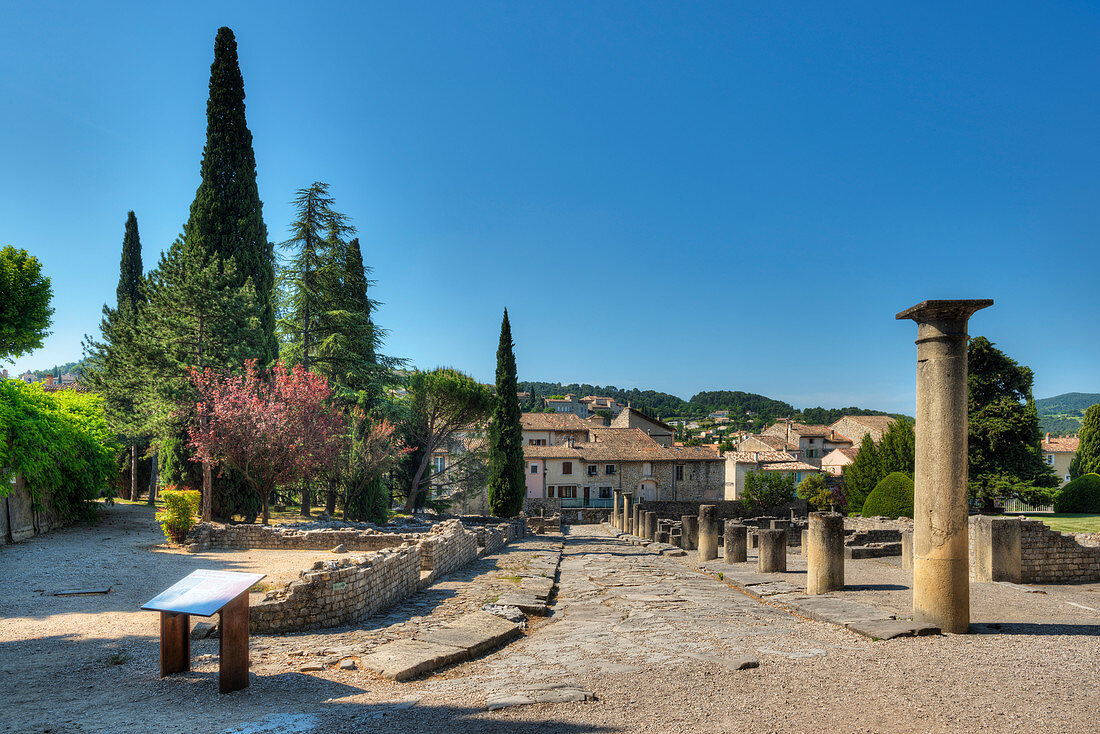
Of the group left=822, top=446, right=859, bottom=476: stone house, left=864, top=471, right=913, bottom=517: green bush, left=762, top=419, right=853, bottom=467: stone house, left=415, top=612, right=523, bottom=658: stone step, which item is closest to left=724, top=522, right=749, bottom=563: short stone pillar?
left=415, top=612, right=523, bottom=658: stone step

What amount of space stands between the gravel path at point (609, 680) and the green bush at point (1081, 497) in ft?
70.5

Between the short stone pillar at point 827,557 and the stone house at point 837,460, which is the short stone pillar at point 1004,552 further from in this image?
the stone house at point 837,460

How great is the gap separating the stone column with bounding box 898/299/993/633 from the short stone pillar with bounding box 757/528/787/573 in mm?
5517

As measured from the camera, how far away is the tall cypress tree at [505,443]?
33125mm

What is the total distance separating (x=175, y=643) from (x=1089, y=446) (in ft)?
172

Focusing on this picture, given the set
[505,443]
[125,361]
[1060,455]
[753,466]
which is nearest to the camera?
[125,361]

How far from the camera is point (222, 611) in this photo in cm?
546

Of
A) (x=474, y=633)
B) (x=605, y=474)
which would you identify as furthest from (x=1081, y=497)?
(x=474, y=633)

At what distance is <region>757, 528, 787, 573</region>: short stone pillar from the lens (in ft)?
42.0

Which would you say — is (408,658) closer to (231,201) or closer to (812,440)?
(231,201)

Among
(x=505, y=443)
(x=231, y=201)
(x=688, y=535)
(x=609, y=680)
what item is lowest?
(x=688, y=535)

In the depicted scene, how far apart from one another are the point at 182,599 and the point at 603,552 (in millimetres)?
15021

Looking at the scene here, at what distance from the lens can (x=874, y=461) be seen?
3250 centimetres

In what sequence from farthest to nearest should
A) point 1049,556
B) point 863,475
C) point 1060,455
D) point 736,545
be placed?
point 1060,455 < point 863,475 < point 736,545 < point 1049,556
